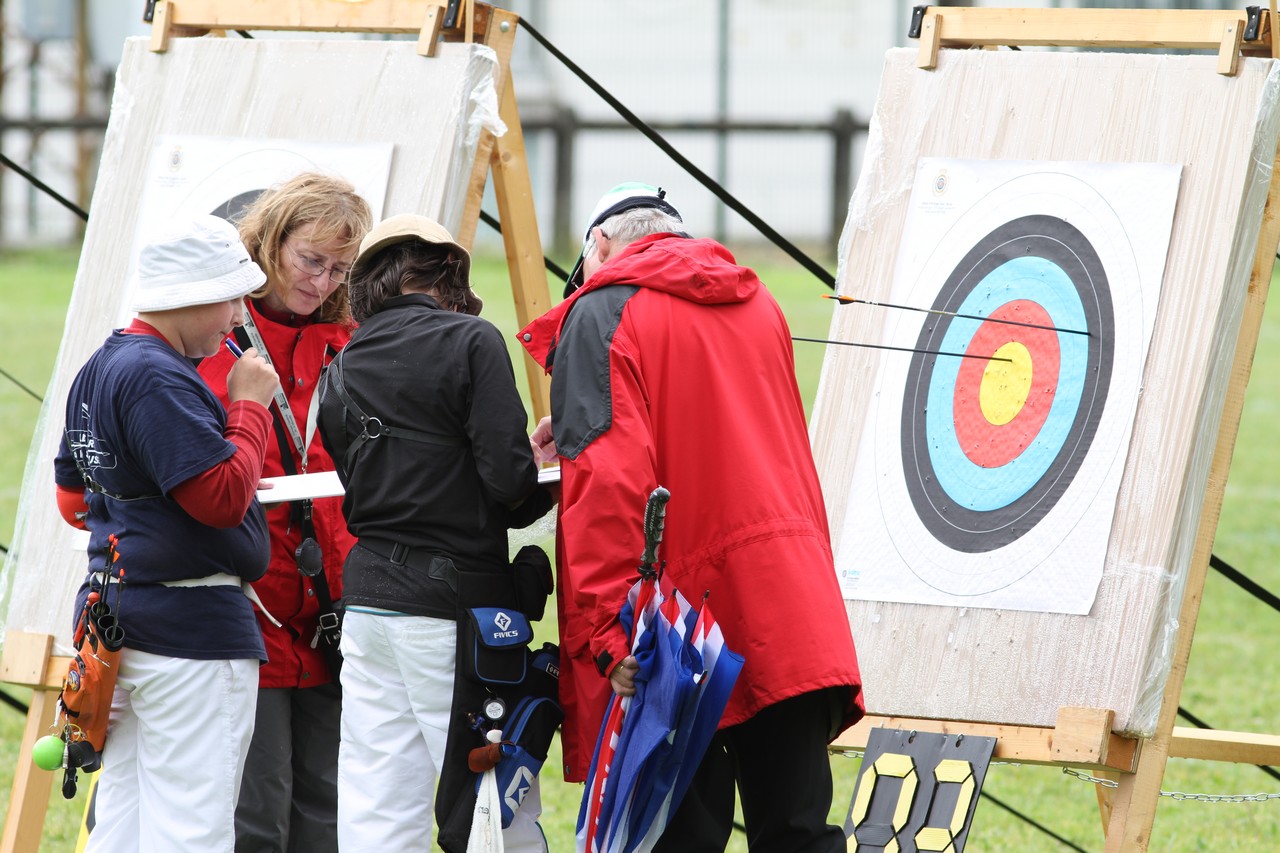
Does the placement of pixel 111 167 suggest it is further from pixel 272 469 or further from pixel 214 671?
pixel 214 671

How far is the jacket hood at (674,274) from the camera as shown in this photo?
92.0 inches

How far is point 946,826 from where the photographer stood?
8.92 ft

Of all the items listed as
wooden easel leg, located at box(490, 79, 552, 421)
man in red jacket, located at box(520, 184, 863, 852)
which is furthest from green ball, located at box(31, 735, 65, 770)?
wooden easel leg, located at box(490, 79, 552, 421)

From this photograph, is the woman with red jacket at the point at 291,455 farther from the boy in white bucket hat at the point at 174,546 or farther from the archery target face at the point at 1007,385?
the archery target face at the point at 1007,385

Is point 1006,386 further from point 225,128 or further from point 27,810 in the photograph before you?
point 27,810

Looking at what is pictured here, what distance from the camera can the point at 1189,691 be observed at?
5668 mm

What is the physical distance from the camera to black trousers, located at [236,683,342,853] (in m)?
2.77

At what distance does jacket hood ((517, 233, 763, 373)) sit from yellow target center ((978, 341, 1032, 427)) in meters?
0.79

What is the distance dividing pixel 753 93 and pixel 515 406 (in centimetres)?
1388

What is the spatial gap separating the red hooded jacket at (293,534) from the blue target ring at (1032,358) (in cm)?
104

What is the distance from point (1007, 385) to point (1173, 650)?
0.59 meters

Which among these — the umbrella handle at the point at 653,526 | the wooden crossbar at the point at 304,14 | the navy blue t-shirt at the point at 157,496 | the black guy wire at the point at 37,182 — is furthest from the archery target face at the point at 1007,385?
the black guy wire at the point at 37,182

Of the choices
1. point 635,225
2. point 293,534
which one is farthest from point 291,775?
point 635,225

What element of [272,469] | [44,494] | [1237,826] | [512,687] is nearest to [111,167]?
[44,494]
